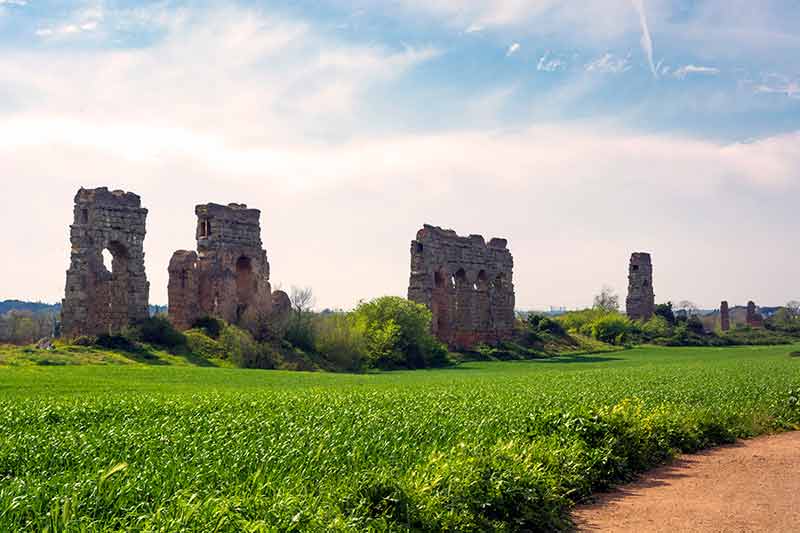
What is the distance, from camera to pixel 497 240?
64.3m

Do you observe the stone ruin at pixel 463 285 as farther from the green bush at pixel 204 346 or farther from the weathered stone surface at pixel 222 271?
the green bush at pixel 204 346

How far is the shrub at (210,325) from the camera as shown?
42031 millimetres

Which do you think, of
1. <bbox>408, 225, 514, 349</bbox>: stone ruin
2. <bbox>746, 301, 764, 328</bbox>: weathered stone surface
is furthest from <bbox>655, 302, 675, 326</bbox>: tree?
<bbox>408, 225, 514, 349</bbox>: stone ruin

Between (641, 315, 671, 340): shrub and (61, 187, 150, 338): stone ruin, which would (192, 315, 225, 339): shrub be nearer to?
(61, 187, 150, 338): stone ruin

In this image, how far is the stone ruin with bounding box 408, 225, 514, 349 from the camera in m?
55.8

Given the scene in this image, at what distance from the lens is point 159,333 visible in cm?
3881

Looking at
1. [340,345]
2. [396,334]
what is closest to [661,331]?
[396,334]

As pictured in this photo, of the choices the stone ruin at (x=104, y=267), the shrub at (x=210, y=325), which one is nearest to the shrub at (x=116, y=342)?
the stone ruin at (x=104, y=267)

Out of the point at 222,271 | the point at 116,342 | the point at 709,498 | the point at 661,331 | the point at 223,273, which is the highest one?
the point at 222,271

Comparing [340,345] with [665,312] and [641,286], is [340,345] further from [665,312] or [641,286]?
[665,312]

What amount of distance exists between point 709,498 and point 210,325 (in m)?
34.3

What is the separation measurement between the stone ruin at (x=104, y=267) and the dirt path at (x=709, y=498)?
30957 millimetres

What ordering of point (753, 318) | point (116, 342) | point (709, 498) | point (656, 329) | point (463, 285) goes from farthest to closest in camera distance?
point (753, 318) < point (656, 329) < point (463, 285) < point (116, 342) < point (709, 498)

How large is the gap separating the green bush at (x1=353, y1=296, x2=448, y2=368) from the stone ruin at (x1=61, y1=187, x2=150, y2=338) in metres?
12.5
